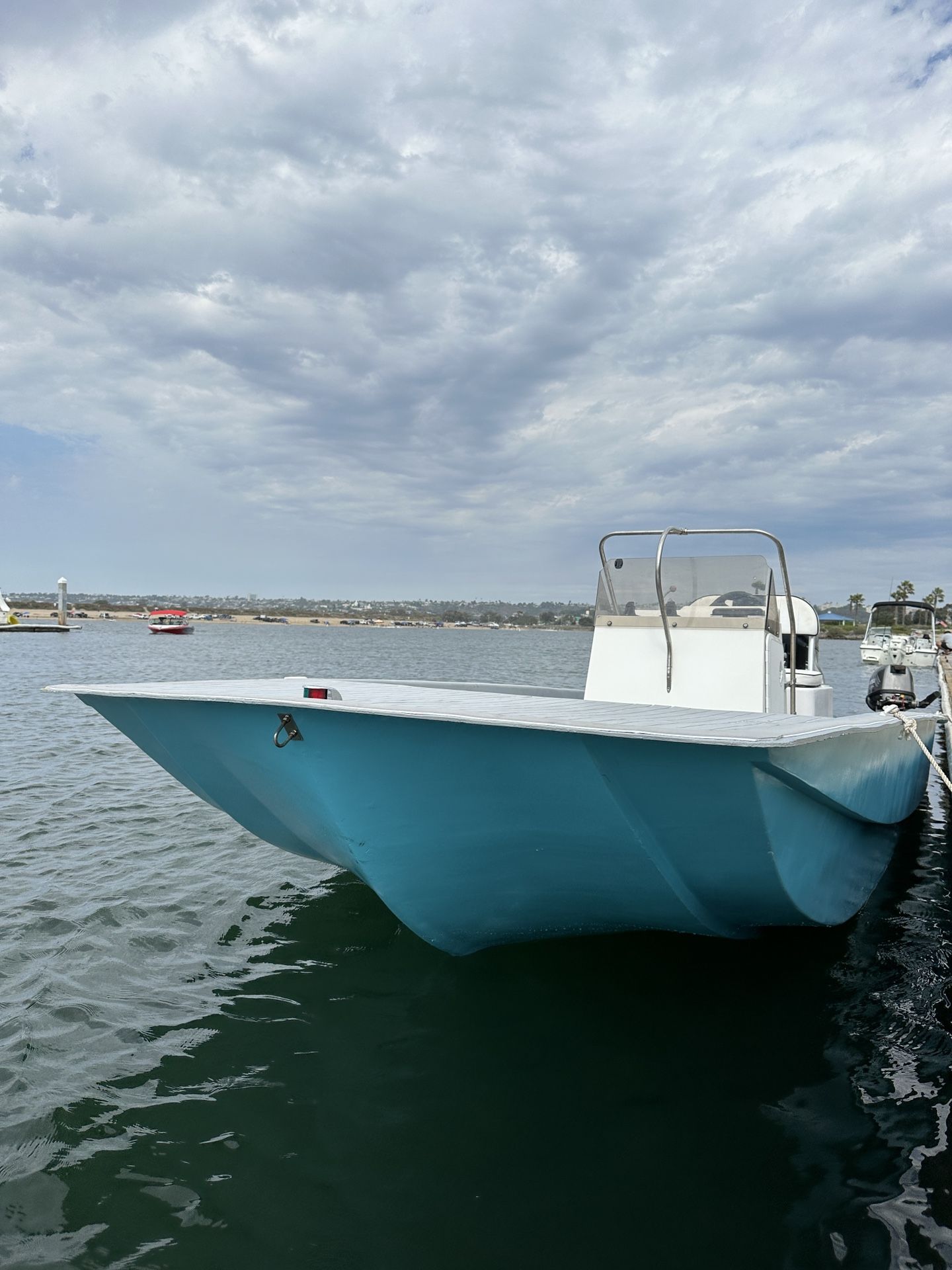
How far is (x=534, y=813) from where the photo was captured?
3705mm

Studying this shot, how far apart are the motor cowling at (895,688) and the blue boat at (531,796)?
5221mm

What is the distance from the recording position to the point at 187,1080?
3674mm

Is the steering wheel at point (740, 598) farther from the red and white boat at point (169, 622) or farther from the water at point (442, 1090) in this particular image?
the red and white boat at point (169, 622)

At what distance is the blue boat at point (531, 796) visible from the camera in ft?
11.3

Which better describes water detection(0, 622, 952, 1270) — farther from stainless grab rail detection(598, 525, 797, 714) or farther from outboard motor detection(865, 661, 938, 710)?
outboard motor detection(865, 661, 938, 710)

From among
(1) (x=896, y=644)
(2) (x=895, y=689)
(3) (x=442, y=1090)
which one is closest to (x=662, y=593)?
(3) (x=442, y=1090)

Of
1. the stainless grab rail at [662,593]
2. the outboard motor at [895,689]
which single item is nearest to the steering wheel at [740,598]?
the stainless grab rail at [662,593]

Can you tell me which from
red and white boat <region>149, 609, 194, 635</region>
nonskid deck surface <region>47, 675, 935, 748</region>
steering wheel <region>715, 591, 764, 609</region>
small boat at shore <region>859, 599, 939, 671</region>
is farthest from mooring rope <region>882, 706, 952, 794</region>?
red and white boat <region>149, 609, 194, 635</region>

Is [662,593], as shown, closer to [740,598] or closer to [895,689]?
[740,598]

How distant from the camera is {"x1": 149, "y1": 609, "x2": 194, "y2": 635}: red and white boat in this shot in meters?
82.2

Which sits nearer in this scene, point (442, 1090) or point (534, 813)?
point (442, 1090)

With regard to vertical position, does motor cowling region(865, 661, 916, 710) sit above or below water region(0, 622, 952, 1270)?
above

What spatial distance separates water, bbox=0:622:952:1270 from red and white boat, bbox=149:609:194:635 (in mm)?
80388

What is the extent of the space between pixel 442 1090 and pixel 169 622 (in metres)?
85.0
